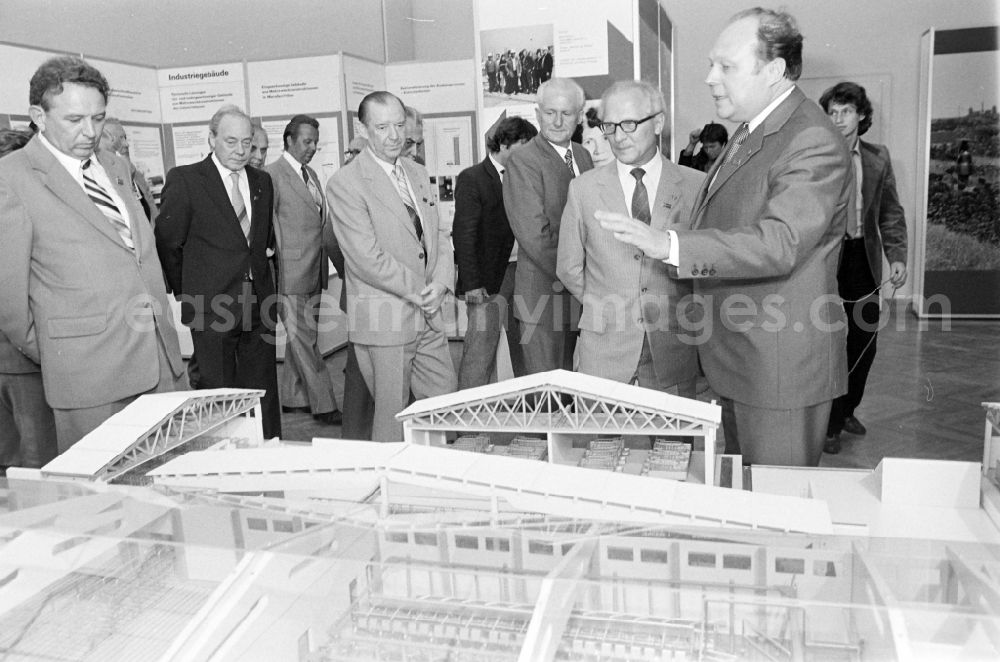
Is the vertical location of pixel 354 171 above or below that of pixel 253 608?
above

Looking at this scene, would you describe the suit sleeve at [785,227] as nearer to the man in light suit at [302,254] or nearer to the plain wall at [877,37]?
the man in light suit at [302,254]

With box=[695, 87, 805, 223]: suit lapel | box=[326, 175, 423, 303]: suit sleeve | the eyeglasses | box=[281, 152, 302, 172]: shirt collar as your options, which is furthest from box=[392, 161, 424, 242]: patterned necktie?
box=[281, 152, 302, 172]: shirt collar

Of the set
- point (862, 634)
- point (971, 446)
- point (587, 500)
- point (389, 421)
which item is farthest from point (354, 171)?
point (971, 446)

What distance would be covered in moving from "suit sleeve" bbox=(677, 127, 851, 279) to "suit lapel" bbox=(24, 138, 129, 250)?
1.95 meters

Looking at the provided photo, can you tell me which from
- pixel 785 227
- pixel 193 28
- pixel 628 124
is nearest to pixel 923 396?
pixel 628 124

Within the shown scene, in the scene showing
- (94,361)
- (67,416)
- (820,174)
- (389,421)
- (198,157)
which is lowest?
(389,421)

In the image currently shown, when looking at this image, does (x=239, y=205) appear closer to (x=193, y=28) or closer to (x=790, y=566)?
(x=790, y=566)

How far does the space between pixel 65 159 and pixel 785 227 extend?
7.64 ft

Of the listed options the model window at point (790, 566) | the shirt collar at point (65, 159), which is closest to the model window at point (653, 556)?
the model window at point (790, 566)

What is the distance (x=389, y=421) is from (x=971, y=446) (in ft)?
10.7

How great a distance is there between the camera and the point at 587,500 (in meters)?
1.85

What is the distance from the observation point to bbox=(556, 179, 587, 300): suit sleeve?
11.2 ft

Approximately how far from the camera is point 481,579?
138 centimetres

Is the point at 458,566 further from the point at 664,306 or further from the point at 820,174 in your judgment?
the point at 664,306
